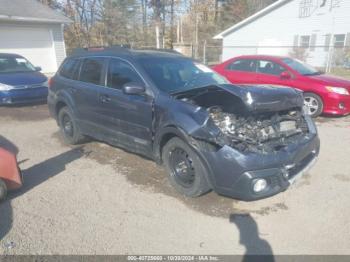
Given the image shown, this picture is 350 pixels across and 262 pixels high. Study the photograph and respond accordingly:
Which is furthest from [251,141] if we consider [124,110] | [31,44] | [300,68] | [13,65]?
[31,44]

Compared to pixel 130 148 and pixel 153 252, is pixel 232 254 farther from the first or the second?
pixel 130 148

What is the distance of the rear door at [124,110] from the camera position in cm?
418

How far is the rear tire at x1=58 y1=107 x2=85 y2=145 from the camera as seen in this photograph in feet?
18.7

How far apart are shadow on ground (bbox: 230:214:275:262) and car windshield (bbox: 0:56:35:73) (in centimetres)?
918

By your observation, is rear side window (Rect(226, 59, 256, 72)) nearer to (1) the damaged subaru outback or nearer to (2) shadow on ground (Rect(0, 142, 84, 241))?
(1) the damaged subaru outback

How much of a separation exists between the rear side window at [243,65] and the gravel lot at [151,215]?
450 centimetres

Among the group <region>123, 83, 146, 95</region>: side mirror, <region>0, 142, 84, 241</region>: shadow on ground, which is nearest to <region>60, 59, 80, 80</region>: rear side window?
<region>0, 142, 84, 241</region>: shadow on ground

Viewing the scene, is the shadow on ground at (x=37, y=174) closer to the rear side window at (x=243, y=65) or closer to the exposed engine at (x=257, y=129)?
the exposed engine at (x=257, y=129)

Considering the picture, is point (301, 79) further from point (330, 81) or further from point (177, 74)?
point (177, 74)

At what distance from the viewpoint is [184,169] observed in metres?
3.83

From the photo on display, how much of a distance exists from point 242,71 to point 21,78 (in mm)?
6766

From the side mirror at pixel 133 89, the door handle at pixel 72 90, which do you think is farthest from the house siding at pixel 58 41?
the side mirror at pixel 133 89

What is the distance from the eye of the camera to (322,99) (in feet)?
25.2

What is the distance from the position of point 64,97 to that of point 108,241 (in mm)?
3507
